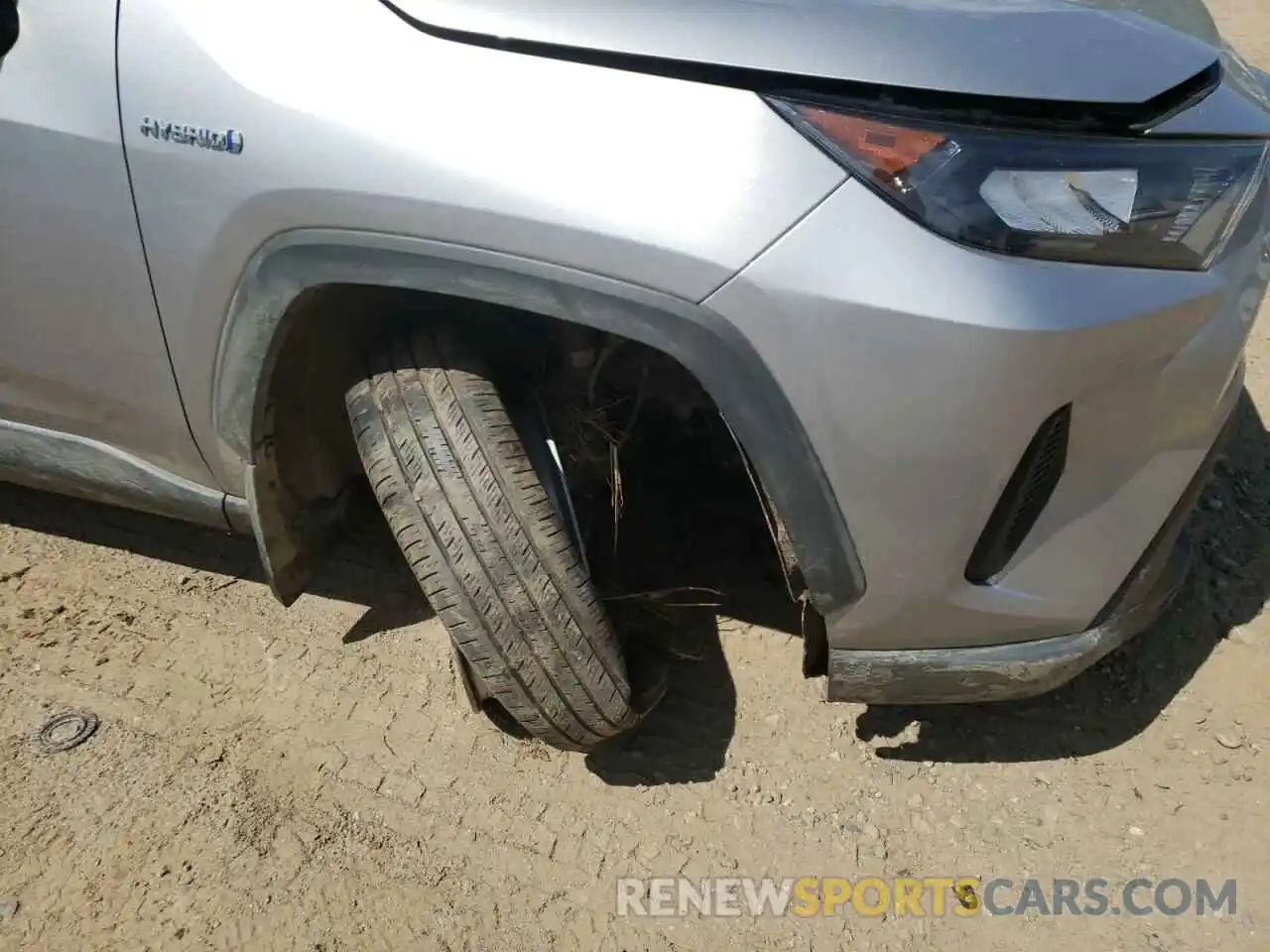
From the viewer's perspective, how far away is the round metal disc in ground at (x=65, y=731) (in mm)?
2275

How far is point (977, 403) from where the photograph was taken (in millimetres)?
1503

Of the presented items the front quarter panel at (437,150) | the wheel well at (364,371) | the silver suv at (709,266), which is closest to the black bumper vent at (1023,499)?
the silver suv at (709,266)

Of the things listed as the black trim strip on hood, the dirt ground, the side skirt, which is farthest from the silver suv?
the dirt ground

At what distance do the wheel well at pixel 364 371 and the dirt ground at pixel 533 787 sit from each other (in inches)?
16.3

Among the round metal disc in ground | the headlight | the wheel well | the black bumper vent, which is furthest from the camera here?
the round metal disc in ground

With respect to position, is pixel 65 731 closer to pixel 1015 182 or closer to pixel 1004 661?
pixel 1004 661

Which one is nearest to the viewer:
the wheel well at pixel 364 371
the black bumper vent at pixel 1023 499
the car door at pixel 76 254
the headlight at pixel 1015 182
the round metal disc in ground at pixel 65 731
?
the headlight at pixel 1015 182

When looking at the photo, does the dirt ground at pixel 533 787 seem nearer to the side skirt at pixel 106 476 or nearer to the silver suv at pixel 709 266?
the silver suv at pixel 709 266

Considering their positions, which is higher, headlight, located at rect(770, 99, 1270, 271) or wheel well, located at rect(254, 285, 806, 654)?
headlight, located at rect(770, 99, 1270, 271)

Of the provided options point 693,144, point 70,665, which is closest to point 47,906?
point 70,665

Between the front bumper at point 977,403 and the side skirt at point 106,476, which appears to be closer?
the front bumper at point 977,403

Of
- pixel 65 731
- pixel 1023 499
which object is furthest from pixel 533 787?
pixel 1023 499

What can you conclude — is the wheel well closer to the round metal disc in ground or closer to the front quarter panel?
the front quarter panel

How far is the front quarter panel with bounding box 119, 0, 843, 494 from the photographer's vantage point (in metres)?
1.48
